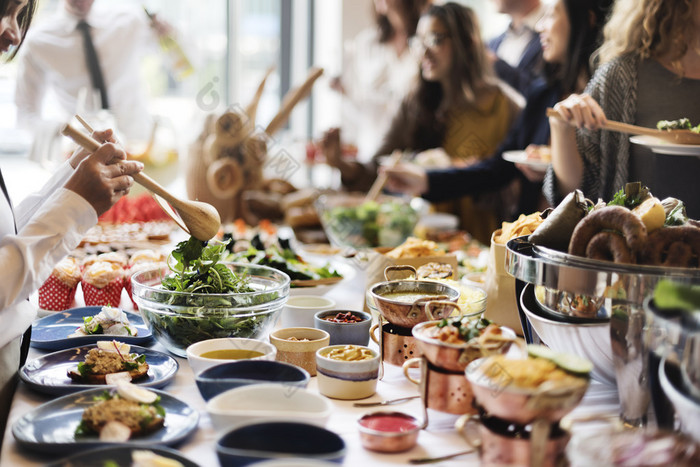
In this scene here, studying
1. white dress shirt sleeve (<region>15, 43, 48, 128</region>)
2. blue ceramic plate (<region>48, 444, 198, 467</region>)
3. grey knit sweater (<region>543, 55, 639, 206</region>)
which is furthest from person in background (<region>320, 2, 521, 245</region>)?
blue ceramic plate (<region>48, 444, 198, 467</region>)

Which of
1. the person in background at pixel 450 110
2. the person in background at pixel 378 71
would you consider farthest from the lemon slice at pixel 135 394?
the person in background at pixel 378 71

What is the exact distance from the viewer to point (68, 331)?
1.58 metres

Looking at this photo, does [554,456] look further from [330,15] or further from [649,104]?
[330,15]

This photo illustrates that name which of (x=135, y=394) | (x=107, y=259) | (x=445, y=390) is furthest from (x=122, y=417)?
(x=107, y=259)

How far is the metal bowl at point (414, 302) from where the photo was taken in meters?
1.30

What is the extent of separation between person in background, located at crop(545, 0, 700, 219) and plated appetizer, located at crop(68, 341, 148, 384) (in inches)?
52.4

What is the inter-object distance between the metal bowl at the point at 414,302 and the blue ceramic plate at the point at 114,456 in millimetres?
494

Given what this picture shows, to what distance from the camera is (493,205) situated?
3.48 m

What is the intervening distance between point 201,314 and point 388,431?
1.69 ft

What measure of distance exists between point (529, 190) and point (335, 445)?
228 cm

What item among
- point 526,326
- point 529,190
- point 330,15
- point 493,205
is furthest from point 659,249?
point 330,15

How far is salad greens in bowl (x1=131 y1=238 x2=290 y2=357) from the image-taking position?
4.64 ft

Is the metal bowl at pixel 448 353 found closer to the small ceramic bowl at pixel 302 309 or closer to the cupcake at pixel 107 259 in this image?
the small ceramic bowl at pixel 302 309

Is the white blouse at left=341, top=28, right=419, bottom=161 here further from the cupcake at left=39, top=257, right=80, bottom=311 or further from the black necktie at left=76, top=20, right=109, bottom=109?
the cupcake at left=39, top=257, right=80, bottom=311
